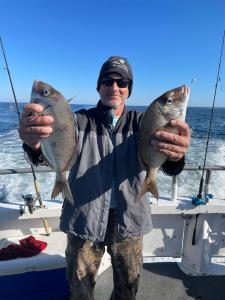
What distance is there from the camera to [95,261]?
2629 mm

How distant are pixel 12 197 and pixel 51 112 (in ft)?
21.6

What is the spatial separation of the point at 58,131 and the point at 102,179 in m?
0.65

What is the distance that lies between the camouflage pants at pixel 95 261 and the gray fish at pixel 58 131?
692mm

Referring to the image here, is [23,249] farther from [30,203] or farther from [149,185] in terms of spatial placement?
[149,185]

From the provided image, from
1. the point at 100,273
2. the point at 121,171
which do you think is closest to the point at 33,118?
the point at 121,171

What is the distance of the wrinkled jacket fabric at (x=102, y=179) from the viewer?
2.43 metres

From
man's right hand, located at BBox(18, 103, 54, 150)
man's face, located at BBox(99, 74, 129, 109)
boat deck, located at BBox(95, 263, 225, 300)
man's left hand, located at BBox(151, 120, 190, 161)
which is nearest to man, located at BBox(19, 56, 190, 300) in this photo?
man's face, located at BBox(99, 74, 129, 109)

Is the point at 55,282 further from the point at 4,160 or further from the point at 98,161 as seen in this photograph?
the point at 4,160

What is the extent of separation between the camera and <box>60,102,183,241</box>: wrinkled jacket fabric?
2.43m

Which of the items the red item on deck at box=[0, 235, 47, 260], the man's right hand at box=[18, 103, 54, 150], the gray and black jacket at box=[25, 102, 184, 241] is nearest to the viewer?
the man's right hand at box=[18, 103, 54, 150]

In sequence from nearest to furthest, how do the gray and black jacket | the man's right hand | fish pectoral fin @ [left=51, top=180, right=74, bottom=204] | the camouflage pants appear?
the man's right hand → fish pectoral fin @ [left=51, top=180, right=74, bottom=204] → the gray and black jacket → the camouflage pants

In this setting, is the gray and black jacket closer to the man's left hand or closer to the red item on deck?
the man's left hand

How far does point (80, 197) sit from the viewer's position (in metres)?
2.46

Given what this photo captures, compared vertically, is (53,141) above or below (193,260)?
above
